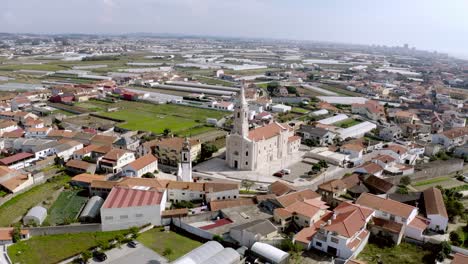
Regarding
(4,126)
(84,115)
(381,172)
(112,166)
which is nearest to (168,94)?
(84,115)

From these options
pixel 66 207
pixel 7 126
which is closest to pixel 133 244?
pixel 66 207

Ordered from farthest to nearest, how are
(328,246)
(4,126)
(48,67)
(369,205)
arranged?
(48,67), (4,126), (369,205), (328,246)

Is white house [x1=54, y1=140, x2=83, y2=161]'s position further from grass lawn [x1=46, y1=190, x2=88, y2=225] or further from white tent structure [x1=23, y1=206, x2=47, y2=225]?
white tent structure [x1=23, y1=206, x2=47, y2=225]

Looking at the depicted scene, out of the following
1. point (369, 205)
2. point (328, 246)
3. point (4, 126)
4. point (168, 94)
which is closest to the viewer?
point (328, 246)

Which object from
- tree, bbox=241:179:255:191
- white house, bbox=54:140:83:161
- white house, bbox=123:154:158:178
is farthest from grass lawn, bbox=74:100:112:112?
tree, bbox=241:179:255:191

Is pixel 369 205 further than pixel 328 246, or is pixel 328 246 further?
pixel 369 205

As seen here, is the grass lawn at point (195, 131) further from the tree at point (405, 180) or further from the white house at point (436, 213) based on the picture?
the white house at point (436, 213)

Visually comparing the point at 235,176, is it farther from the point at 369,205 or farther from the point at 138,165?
the point at 369,205
